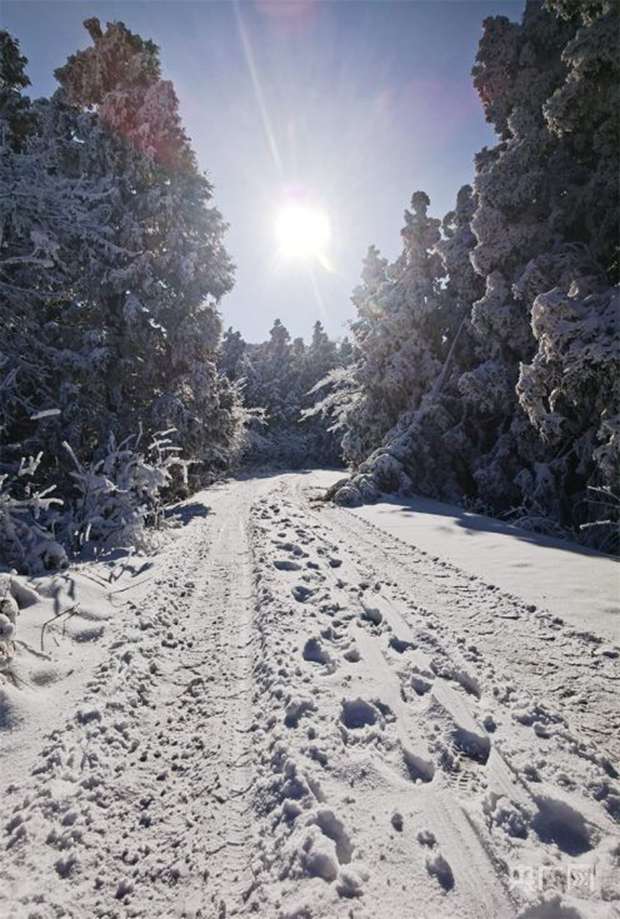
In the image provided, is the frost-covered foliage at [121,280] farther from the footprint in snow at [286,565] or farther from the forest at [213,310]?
the footprint in snow at [286,565]

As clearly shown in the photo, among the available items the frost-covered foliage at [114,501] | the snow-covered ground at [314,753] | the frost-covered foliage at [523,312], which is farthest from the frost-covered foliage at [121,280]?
the frost-covered foliage at [523,312]

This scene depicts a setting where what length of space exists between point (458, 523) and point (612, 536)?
2976 mm

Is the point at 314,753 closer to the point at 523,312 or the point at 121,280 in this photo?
the point at 523,312

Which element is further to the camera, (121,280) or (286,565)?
(121,280)

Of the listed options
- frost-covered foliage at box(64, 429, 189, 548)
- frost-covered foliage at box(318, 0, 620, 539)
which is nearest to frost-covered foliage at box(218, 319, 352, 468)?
frost-covered foliage at box(318, 0, 620, 539)

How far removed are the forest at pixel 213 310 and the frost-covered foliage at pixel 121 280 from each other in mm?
61

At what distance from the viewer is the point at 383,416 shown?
66.4 feet

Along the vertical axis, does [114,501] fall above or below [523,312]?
below

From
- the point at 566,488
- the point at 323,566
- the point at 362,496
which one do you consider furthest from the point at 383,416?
the point at 323,566

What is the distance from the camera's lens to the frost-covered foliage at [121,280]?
33.8ft

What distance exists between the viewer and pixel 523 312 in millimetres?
12211

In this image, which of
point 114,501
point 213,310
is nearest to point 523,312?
point 213,310

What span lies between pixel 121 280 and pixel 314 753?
13.4 m

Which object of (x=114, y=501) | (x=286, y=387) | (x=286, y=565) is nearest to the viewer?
(x=286, y=565)
